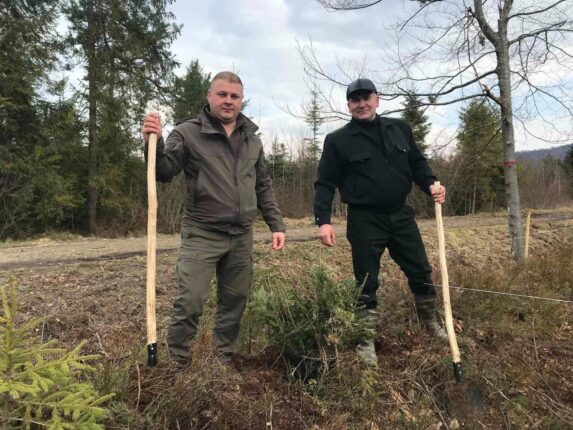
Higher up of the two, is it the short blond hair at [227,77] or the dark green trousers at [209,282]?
the short blond hair at [227,77]

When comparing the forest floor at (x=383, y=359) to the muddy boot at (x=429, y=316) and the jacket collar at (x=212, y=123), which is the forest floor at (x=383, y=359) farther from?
the jacket collar at (x=212, y=123)

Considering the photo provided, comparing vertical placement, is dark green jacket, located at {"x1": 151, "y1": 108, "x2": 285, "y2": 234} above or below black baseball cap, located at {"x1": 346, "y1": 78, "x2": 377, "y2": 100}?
below

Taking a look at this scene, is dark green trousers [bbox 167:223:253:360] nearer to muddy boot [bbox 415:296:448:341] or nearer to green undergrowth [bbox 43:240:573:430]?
green undergrowth [bbox 43:240:573:430]

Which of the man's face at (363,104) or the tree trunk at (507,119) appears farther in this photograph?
the tree trunk at (507,119)

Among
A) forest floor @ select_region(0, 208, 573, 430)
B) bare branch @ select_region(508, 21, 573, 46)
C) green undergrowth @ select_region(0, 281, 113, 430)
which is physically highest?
bare branch @ select_region(508, 21, 573, 46)

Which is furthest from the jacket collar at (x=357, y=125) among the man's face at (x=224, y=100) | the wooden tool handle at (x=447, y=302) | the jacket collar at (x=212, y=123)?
the man's face at (x=224, y=100)

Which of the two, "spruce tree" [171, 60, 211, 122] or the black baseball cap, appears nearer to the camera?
the black baseball cap

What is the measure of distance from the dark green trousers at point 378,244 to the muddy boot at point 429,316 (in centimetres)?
19

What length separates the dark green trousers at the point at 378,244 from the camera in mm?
3645

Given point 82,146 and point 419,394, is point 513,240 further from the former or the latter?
point 82,146

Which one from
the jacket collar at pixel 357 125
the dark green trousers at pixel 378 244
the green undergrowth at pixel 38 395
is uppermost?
the jacket collar at pixel 357 125

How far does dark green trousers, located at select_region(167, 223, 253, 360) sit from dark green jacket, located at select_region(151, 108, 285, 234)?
99mm

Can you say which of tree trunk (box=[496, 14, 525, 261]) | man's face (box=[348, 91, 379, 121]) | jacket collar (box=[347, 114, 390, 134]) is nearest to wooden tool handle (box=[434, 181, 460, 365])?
jacket collar (box=[347, 114, 390, 134])

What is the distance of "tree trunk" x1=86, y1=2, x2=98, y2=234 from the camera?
1633cm
